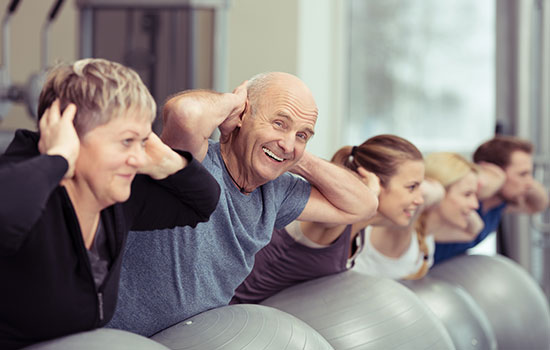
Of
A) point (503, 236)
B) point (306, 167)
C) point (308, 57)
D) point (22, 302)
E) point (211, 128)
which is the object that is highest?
point (308, 57)

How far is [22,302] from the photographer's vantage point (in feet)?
3.07

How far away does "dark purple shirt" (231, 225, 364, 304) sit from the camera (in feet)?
5.98

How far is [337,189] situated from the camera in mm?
1605

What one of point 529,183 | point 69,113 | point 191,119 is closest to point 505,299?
point 529,183

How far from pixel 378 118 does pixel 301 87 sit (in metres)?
3.05

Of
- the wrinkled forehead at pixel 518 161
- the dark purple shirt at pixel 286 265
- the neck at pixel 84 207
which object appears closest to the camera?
the neck at pixel 84 207

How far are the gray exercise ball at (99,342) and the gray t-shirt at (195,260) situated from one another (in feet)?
0.78

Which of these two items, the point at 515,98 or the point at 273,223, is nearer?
the point at 273,223

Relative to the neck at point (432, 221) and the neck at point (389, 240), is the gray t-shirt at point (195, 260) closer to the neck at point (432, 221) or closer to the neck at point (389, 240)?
the neck at point (389, 240)

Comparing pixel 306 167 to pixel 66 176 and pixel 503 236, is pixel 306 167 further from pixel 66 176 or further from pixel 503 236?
pixel 503 236

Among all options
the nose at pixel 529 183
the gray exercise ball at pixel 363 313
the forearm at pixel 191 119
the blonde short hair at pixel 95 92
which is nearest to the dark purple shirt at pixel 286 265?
the gray exercise ball at pixel 363 313

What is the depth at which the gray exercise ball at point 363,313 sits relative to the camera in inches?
63.9

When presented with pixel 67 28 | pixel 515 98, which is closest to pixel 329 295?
pixel 515 98

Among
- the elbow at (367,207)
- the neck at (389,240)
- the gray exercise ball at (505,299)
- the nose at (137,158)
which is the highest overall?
the nose at (137,158)
